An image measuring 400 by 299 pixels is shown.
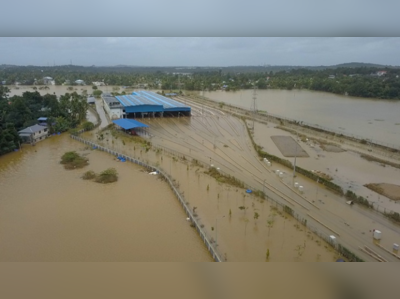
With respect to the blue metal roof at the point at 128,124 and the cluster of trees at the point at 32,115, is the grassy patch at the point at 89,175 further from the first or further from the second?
the blue metal roof at the point at 128,124

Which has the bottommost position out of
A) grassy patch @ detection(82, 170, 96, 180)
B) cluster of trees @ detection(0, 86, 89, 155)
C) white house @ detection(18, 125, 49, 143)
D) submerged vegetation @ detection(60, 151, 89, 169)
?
grassy patch @ detection(82, 170, 96, 180)

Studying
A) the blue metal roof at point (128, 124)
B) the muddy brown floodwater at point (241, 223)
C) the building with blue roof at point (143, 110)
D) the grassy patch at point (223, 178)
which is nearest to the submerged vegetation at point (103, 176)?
the muddy brown floodwater at point (241, 223)

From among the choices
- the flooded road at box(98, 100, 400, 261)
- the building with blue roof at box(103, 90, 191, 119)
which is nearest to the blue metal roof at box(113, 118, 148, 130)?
the flooded road at box(98, 100, 400, 261)

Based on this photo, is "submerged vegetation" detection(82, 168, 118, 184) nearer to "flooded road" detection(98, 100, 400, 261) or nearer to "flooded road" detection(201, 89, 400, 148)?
"flooded road" detection(98, 100, 400, 261)

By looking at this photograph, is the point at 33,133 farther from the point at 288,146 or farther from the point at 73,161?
the point at 288,146

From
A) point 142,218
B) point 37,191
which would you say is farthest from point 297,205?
point 37,191
